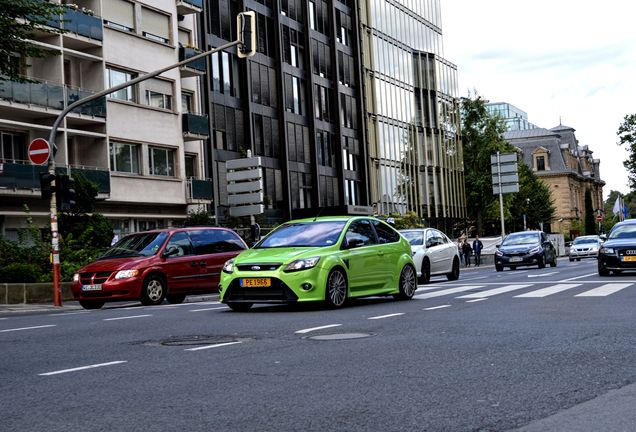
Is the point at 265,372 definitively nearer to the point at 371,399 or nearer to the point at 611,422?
the point at 371,399

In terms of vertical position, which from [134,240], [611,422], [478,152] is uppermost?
[478,152]

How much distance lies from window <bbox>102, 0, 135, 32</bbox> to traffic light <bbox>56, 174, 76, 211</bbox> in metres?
21.0

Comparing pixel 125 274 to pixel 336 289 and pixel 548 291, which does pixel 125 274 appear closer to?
pixel 336 289

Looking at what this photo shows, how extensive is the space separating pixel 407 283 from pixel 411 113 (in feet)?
200

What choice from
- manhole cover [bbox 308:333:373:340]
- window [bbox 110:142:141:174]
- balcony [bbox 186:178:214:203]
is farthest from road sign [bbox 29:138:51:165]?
balcony [bbox 186:178:214:203]

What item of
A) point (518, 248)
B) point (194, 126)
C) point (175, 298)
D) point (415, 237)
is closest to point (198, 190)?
point (194, 126)

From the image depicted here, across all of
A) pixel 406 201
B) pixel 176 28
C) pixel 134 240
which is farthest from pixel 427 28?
pixel 134 240

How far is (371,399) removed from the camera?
699cm

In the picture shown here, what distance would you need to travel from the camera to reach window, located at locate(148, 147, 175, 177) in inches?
1784

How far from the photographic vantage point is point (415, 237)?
29297 mm

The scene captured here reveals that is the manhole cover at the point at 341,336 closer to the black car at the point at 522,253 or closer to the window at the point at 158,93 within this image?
the black car at the point at 522,253

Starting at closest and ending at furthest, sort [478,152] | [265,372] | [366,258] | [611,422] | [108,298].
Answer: [611,422]
[265,372]
[366,258]
[108,298]
[478,152]

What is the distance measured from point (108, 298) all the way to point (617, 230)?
1487cm

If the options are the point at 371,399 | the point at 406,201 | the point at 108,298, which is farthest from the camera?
the point at 406,201
